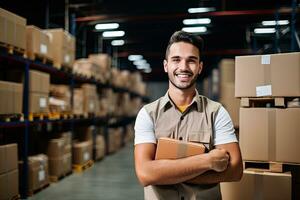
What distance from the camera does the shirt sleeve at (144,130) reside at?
2.13 m

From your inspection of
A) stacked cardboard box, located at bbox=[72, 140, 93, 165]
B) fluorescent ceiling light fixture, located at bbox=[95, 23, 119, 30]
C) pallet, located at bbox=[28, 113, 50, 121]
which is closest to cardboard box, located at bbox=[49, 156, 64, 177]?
pallet, located at bbox=[28, 113, 50, 121]

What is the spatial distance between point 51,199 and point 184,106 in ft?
12.3

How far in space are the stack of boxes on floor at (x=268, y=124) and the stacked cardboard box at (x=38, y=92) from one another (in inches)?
139

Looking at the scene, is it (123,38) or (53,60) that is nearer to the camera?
(53,60)

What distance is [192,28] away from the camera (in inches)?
450

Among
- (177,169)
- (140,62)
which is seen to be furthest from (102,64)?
(140,62)

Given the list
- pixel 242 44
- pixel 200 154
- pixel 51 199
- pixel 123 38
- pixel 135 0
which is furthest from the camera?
pixel 242 44

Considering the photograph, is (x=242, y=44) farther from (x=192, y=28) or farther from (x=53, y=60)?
(x=53, y=60)

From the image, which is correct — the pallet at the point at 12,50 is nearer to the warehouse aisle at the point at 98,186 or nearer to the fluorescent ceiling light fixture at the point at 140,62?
the warehouse aisle at the point at 98,186

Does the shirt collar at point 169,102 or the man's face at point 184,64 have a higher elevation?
the man's face at point 184,64

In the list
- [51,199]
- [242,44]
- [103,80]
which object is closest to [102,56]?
→ [103,80]

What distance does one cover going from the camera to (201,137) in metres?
2.14

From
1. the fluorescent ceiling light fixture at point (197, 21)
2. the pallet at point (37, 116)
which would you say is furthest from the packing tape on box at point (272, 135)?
the fluorescent ceiling light fixture at point (197, 21)

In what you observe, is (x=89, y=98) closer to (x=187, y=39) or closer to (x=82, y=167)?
(x=82, y=167)
